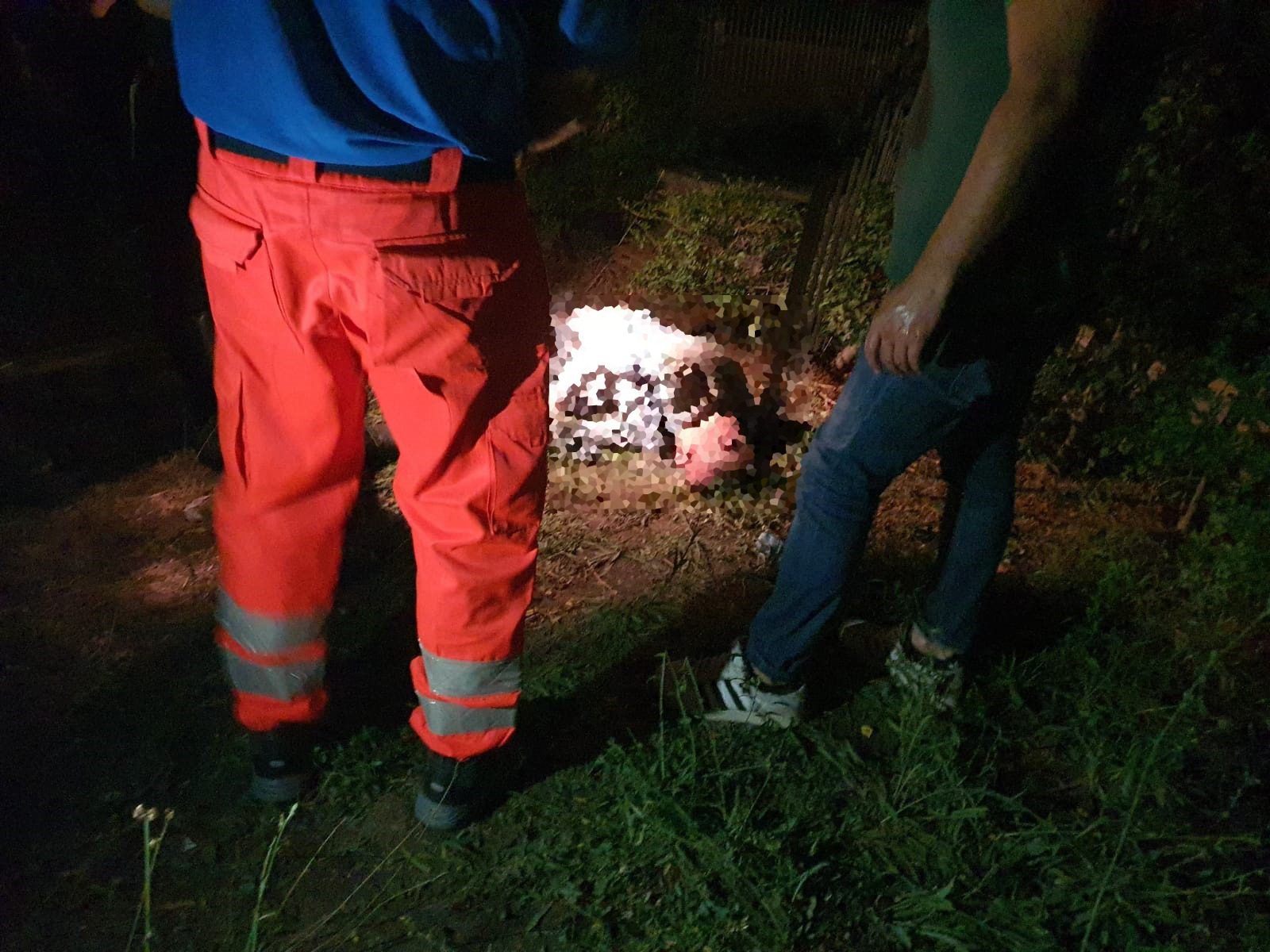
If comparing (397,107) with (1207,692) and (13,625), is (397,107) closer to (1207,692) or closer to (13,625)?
(13,625)

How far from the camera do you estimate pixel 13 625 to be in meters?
2.36

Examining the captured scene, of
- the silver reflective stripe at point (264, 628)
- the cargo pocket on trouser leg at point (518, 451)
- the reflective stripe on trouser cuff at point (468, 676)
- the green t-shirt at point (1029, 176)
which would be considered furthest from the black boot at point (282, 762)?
the green t-shirt at point (1029, 176)

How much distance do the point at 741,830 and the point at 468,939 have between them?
585 millimetres

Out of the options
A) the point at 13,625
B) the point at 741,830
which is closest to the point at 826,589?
the point at 741,830

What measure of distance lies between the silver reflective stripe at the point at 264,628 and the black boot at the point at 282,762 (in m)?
0.21

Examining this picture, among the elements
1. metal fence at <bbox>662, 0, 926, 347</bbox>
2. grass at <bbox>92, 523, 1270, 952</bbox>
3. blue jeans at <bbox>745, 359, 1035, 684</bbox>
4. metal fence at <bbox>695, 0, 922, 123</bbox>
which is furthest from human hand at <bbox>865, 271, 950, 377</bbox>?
metal fence at <bbox>695, 0, 922, 123</bbox>

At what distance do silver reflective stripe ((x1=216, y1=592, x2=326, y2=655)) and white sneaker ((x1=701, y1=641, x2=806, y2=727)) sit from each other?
96 centimetres

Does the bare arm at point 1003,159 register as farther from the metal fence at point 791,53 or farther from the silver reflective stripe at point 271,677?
the metal fence at point 791,53

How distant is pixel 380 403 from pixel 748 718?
120cm

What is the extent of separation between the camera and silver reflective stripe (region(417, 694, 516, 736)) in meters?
1.76

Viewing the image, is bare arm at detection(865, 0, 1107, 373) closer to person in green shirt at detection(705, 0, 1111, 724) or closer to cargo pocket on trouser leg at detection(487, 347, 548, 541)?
person in green shirt at detection(705, 0, 1111, 724)

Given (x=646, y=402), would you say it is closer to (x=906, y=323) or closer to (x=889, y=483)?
(x=889, y=483)

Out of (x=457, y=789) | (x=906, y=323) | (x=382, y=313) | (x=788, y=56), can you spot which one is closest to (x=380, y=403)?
(x=382, y=313)

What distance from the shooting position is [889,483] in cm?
201
